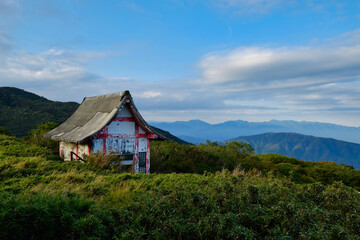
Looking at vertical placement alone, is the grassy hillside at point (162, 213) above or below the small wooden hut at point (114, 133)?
below

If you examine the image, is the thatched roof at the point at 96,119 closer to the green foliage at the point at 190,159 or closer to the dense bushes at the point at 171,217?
the green foliage at the point at 190,159

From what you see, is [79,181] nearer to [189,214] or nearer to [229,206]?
[189,214]

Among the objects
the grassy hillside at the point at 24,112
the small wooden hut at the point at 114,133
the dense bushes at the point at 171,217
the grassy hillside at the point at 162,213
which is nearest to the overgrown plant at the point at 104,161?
the small wooden hut at the point at 114,133

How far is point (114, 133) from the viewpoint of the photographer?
15.1m

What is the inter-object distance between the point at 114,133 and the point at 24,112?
55.5 m

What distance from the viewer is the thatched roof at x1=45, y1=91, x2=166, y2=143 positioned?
14.6 meters

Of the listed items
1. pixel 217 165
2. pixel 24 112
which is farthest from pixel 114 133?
pixel 24 112

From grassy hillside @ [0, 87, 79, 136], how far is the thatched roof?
30486mm

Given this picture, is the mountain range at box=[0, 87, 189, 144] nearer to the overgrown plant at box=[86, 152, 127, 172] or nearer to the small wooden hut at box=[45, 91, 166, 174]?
the small wooden hut at box=[45, 91, 166, 174]

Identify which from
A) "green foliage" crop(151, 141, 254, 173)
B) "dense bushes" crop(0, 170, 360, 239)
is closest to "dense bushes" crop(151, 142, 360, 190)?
"green foliage" crop(151, 141, 254, 173)

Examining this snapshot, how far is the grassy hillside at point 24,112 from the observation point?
4965 centimetres

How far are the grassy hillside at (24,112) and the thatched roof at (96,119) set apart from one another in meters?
30.5

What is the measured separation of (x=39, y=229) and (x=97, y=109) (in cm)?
1285

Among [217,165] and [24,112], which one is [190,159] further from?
[24,112]
